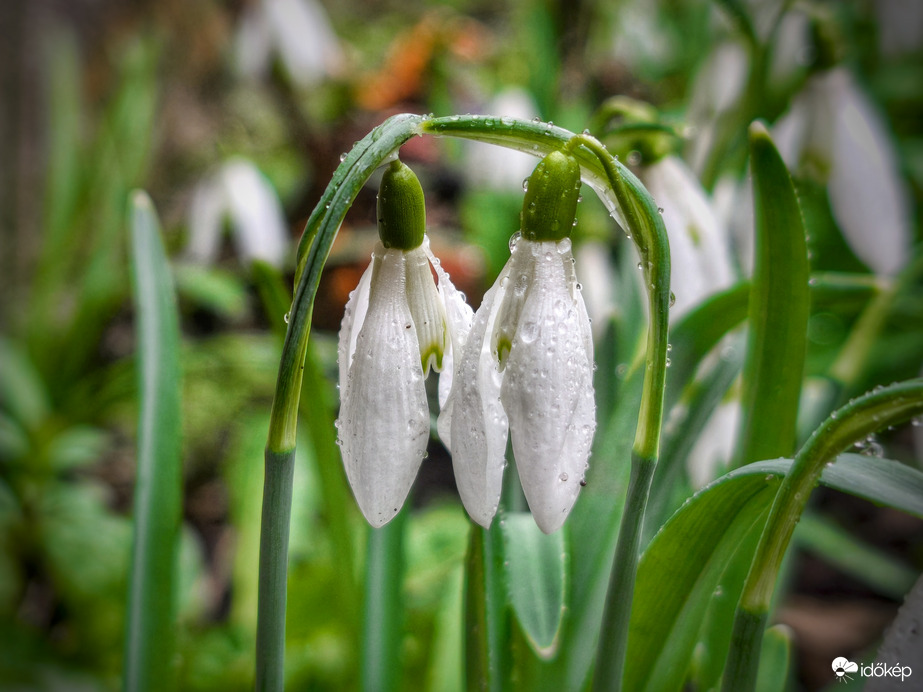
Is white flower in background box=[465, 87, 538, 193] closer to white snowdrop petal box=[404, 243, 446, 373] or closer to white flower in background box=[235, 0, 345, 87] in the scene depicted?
white flower in background box=[235, 0, 345, 87]

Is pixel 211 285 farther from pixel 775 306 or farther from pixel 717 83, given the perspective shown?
pixel 775 306

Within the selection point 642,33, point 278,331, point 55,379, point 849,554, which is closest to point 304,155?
point 55,379

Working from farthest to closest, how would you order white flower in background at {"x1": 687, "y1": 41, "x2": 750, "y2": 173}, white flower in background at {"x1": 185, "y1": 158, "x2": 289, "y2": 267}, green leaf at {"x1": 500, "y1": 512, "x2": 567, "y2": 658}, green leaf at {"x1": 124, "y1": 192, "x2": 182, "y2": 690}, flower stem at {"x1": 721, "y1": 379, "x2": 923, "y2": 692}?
white flower in background at {"x1": 185, "y1": 158, "x2": 289, "y2": 267} < white flower in background at {"x1": 687, "y1": 41, "x2": 750, "y2": 173} < green leaf at {"x1": 124, "y1": 192, "x2": 182, "y2": 690} < green leaf at {"x1": 500, "y1": 512, "x2": 567, "y2": 658} < flower stem at {"x1": 721, "y1": 379, "x2": 923, "y2": 692}

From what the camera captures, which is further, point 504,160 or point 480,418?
point 504,160

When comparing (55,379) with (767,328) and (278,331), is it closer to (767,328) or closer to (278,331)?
(278,331)

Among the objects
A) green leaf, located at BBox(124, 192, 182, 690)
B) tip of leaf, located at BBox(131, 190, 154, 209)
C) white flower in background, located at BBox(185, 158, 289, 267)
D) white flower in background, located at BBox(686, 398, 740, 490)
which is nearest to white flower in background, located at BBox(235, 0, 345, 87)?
white flower in background, located at BBox(185, 158, 289, 267)

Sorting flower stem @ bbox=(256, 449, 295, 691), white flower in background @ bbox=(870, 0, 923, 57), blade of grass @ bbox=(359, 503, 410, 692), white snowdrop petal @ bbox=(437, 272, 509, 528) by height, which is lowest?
blade of grass @ bbox=(359, 503, 410, 692)

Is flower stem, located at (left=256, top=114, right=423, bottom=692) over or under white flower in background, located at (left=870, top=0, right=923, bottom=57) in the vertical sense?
under

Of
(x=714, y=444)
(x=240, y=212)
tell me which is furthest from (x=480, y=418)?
(x=240, y=212)
